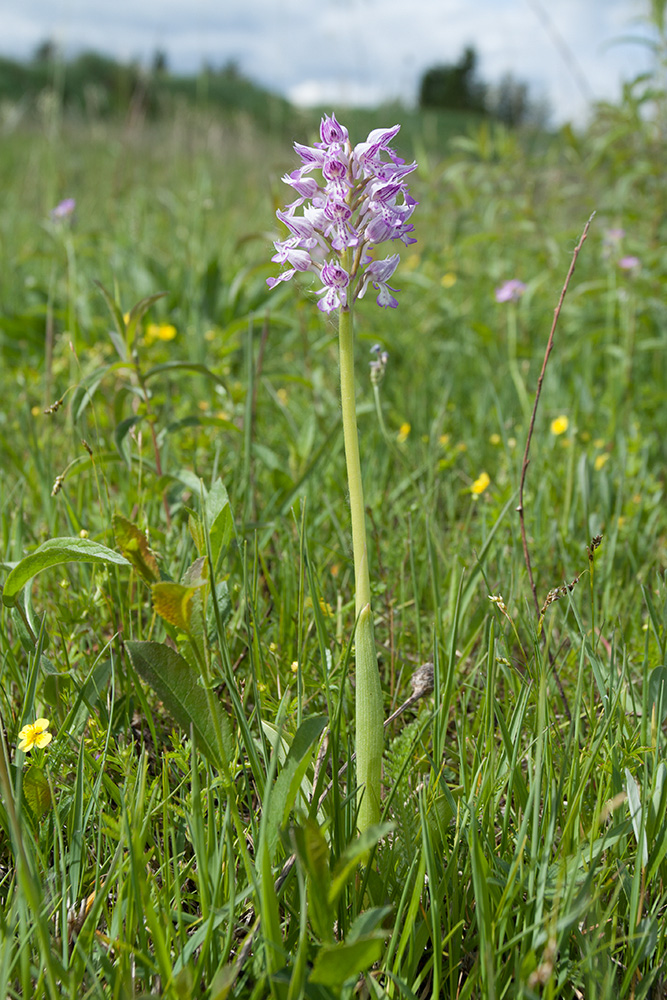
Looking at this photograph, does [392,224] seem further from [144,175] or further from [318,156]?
[144,175]

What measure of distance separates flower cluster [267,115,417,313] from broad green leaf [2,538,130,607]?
494 mm

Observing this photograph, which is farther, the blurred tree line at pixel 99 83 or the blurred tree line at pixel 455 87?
the blurred tree line at pixel 455 87

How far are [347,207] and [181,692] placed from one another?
27.7 inches

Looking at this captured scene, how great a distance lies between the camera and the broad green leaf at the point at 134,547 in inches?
44.4

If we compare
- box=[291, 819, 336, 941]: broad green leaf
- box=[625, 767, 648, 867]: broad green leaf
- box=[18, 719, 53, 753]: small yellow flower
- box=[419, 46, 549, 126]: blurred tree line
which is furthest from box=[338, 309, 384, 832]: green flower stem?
box=[419, 46, 549, 126]: blurred tree line

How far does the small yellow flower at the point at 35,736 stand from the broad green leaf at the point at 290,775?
1.21 feet

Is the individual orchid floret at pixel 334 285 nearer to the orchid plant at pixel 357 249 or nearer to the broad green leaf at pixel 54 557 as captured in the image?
the orchid plant at pixel 357 249

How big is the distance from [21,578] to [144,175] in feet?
28.2

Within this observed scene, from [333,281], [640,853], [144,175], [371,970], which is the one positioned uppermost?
[144,175]

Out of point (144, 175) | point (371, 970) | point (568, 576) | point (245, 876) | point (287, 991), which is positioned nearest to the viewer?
point (287, 991)

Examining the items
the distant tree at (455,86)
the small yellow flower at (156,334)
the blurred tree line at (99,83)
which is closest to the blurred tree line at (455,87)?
the distant tree at (455,86)

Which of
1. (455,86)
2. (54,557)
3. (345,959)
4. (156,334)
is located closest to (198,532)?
(54,557)

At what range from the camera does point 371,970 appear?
94cm

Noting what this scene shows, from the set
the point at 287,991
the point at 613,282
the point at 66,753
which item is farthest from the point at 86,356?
the point at 287,991
